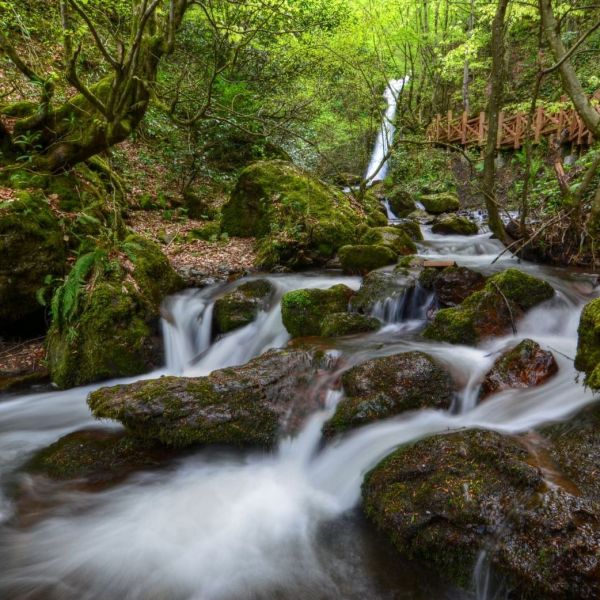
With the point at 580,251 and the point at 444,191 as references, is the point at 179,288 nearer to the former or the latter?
the point at 580,251

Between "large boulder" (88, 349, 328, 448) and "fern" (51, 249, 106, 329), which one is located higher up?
"fern" (51, 249, 106, 329)

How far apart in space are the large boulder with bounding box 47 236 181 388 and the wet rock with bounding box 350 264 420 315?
286 centimetres

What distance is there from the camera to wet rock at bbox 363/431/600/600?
212 cm

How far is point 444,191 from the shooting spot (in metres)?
16.7

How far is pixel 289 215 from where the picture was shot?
29.8 ft

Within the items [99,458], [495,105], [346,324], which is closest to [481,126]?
[495,105]

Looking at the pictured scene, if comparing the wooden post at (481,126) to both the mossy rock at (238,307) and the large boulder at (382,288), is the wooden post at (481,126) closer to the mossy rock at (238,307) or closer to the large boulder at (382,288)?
the large boulder at (382,288)

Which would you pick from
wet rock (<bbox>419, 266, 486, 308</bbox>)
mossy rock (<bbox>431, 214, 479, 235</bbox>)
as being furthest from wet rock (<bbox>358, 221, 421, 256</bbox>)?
mossy rock (<bbox>431, 214, 479, 235</bbox>)

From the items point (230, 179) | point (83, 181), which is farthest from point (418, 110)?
point (83, 181)

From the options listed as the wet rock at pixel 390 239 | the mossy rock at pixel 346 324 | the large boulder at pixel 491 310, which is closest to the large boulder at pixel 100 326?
the mossy rock at pixel 346 324

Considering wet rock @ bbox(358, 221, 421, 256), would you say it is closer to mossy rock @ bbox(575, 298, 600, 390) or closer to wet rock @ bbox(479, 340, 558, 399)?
wet rock @ bbox(479, 340, 558, 399)

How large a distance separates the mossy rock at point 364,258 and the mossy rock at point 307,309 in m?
1.84

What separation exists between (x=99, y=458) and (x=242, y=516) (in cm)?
144

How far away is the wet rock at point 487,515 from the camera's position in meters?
2.12
